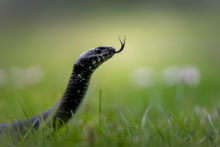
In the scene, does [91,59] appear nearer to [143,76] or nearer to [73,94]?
[73,94]

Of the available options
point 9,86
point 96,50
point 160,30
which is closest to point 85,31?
point 160,30

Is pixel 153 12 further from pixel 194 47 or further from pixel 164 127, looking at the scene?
pixel 164 127

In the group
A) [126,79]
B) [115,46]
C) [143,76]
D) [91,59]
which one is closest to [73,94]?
[91,59]

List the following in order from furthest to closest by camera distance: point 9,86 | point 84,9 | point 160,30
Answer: point 84,9
point 160,30
point 9,86

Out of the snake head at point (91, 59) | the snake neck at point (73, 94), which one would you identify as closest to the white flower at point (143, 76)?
the snake head at point (91, 59)

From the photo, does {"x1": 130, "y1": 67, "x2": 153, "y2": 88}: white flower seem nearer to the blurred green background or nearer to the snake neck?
the blurred green background

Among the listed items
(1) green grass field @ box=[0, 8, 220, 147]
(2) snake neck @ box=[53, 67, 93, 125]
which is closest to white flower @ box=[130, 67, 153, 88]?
(1) green grass field @ box=[0, 8, 220, 147]
